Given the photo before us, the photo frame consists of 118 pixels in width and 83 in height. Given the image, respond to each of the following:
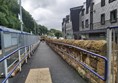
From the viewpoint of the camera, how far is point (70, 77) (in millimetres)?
6078

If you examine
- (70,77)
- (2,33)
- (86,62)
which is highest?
(2,33)

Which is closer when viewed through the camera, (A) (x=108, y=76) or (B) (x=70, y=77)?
(A) (x=108, y=76)

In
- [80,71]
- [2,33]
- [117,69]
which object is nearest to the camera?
[117,69]

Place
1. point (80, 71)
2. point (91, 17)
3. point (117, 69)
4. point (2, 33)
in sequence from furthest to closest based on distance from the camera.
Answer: point (91, 17), point (80, 71), point (2, 33), point (117, 69)

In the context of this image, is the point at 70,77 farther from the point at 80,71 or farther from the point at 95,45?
the point at 95,45

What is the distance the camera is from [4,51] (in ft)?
16.7

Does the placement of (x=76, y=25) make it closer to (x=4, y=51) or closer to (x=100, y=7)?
(x=100, y=7)

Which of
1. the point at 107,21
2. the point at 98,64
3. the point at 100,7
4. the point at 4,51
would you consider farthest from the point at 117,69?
the point at 100,7

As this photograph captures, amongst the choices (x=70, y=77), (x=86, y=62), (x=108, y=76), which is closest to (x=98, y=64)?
(x=108, y=76)

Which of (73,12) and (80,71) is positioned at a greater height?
(73,12)

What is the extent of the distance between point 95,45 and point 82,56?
1682 millimetres

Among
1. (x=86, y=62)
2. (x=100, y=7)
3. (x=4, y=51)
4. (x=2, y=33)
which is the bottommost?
(x=86, y=62)

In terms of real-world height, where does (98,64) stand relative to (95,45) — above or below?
below

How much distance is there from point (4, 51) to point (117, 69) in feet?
10.5
